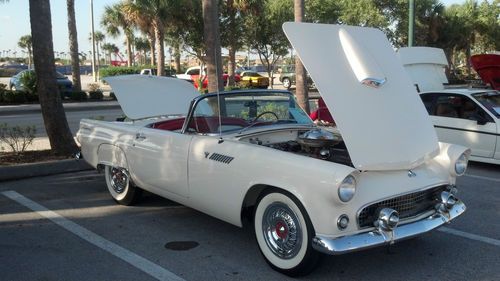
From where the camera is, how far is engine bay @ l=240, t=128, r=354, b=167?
14.9ft

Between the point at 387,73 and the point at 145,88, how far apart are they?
3260 millimetres

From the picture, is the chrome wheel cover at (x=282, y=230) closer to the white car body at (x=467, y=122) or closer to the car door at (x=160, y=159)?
the car door at (x=160, y=159)

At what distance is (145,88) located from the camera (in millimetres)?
6652

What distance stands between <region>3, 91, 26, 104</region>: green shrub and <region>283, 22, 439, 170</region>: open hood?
65.6 feet

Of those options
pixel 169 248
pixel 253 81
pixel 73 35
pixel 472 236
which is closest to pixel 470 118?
pixel 472 236

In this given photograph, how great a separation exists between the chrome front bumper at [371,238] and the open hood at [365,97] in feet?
1.55

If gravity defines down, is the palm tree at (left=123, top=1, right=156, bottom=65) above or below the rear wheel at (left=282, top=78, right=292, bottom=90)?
above

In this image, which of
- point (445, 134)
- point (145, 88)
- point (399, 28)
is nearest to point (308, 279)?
point (145, 88)

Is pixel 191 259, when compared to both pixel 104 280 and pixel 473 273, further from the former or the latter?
pixel 473 273

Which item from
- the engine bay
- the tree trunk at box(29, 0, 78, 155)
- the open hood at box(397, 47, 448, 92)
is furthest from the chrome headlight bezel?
the tree trunk at box(29, 0, 78, 155)

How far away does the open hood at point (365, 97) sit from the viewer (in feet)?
13.5

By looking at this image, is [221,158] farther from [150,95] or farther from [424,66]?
[424,66]

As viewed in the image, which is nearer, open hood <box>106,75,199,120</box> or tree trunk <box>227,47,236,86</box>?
open hood <box>106,75,199,120</box>

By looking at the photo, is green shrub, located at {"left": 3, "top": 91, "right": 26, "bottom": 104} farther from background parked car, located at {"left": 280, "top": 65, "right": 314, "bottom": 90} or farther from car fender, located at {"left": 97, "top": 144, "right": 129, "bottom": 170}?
background parked car, located at {"left": 280, "top": 65, "right": 314, "bottom": 90}
